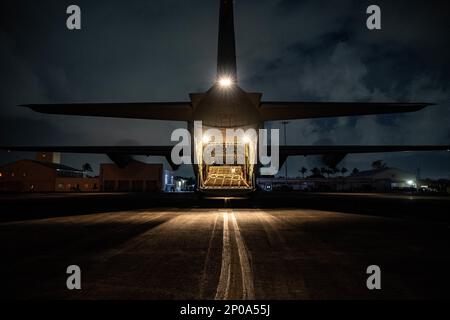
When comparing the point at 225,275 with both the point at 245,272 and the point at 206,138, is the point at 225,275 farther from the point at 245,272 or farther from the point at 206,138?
the point at 206,138

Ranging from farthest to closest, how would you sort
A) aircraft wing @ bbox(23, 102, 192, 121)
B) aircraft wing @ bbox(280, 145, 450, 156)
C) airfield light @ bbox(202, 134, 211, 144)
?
aircraft wing @ bbox(280, 145, 450, 156)
airfield light @ bbox(202, 134, 211, 144)
aircraft wing @ bbox(23, 102, 192, 121)

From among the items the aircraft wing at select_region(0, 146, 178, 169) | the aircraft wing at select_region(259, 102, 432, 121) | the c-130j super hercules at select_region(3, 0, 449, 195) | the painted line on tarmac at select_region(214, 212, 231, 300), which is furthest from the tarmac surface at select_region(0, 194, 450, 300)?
the aircraft wing at select_region(0, 146, 178, 169)

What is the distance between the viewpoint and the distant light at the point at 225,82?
11.7m

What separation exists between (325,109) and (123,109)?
884 centimetres

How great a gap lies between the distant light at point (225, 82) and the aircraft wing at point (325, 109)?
6.61 feet

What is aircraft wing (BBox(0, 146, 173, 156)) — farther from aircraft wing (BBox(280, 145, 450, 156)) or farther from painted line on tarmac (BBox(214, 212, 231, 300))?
painted line on tarmac (BBox(214, 212, 231, 300))

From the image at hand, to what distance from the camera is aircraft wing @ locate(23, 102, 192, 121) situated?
12.0 m

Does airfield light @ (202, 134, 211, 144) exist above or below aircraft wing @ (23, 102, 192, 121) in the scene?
below

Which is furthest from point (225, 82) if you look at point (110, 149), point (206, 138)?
point (110, 149)

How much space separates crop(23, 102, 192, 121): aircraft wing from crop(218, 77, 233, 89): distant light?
1752 mm

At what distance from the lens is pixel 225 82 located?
11.7 metres
